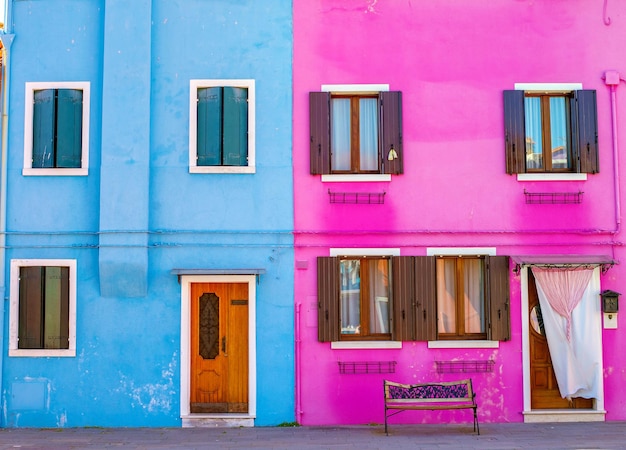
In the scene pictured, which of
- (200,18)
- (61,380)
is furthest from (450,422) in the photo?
(200,18)

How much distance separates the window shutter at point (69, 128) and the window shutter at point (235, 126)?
99.0 inches

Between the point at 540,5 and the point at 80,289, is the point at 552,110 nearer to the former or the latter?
the point at 540,5

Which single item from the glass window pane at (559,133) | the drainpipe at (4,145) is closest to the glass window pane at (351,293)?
the glass window pane at (559,133)

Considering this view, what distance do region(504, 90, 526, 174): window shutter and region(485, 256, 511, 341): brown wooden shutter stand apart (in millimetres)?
1591

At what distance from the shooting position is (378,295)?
43.2 ft

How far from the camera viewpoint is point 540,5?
1335 cm

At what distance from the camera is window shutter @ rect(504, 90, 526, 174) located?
1309 centimetres

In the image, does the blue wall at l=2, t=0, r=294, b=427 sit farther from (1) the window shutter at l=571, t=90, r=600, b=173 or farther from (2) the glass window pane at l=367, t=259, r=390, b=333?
(1) the window shutter at l=571, t=90, r=600, b=173

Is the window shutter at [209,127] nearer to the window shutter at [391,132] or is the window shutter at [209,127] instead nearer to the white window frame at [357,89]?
the white window frame at [357,89]

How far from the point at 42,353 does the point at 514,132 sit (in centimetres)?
884

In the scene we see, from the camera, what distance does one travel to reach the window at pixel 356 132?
13.0 m

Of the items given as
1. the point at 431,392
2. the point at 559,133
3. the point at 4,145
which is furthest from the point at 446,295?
the point at 4,145

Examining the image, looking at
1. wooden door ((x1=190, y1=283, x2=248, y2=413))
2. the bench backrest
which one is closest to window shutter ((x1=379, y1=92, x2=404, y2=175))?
wooden door ((x1=190, y1=283, x2=248, y2=413))

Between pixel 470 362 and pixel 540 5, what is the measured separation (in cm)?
630
